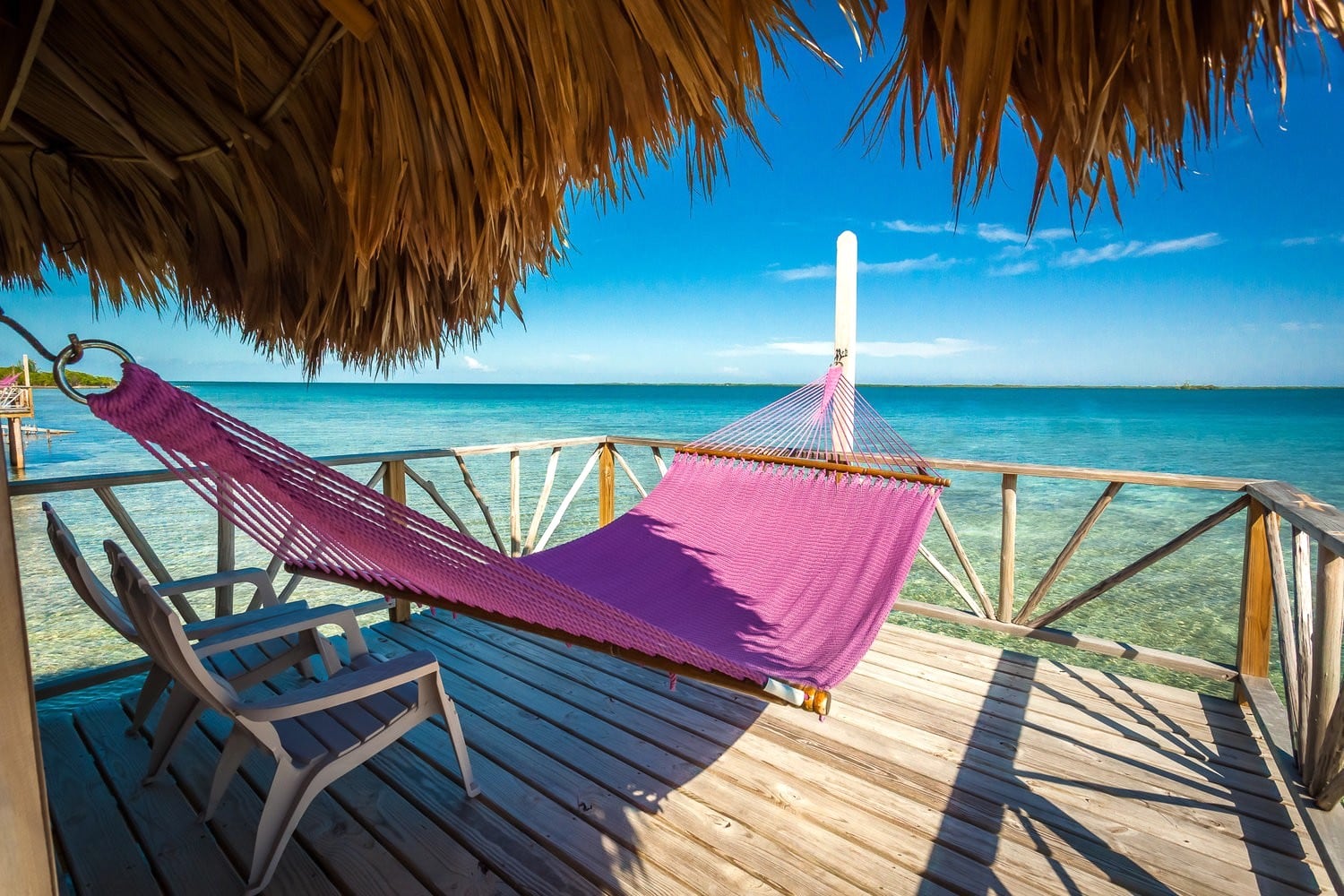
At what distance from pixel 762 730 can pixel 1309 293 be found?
23.5 meters

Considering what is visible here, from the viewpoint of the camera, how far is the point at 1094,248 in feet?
63.4

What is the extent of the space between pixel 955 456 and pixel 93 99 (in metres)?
17.4

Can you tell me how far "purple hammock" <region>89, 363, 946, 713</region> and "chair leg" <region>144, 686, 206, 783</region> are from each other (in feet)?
1.37

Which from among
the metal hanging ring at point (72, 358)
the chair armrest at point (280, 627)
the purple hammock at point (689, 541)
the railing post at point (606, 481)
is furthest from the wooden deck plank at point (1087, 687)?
the metal hanging ring at point (72, 358)

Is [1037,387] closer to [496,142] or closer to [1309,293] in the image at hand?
[1309,293]

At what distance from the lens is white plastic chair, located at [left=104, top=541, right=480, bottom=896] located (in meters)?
1.33

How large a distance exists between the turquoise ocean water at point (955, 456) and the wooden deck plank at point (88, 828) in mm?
2776

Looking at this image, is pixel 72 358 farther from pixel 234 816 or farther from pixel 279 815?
pixel 234 816

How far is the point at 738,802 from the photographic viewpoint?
1660mm

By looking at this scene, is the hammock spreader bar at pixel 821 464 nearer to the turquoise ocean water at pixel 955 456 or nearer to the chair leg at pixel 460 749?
the chair leg at pixel 460 749

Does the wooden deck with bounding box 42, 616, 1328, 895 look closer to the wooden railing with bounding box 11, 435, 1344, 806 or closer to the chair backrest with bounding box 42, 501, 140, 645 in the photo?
the wooden railing with bounding box 11, 435, 1344, 806

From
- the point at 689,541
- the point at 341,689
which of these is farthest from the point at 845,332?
the point at 341,689

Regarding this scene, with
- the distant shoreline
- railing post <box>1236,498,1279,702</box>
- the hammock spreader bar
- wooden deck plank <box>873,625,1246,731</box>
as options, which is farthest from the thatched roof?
the distant shoreline

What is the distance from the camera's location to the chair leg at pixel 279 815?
1.35 m
